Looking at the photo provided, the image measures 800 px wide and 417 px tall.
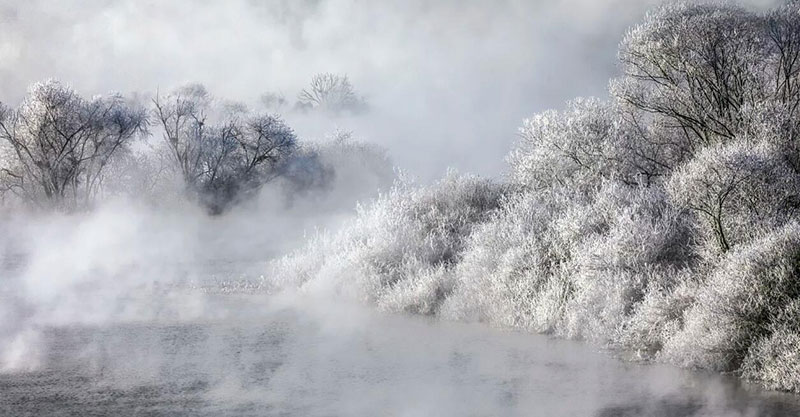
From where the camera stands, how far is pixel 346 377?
1270cm

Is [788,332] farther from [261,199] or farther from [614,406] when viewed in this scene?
[261,199]

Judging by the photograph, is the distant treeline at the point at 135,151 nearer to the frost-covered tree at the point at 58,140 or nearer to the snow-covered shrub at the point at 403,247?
the frost-covered tree at the point at 58,140

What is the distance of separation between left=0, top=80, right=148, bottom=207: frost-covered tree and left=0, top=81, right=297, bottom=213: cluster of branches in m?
0.05

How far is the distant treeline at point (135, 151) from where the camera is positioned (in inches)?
1585

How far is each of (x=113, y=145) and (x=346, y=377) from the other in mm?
33937

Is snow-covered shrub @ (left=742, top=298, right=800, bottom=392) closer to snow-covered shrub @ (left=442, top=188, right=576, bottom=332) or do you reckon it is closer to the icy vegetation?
the icy vegetation

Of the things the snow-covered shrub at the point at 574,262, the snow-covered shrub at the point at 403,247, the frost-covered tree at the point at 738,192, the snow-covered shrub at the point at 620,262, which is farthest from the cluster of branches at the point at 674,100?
the frost-covered tree at the point at 738,192

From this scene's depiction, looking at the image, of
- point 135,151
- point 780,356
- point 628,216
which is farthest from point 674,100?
point 135,151

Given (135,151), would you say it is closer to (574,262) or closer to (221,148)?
(221,148)

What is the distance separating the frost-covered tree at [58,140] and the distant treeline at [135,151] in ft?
0.16


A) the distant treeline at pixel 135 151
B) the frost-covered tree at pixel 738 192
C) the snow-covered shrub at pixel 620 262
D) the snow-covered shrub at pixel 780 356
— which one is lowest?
the snow-covered shrub at pixel 780 356

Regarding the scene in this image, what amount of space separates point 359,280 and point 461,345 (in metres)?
5.35

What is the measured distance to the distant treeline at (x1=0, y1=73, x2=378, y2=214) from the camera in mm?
40250

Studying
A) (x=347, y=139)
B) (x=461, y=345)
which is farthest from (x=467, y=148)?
(x=461, y=345)
